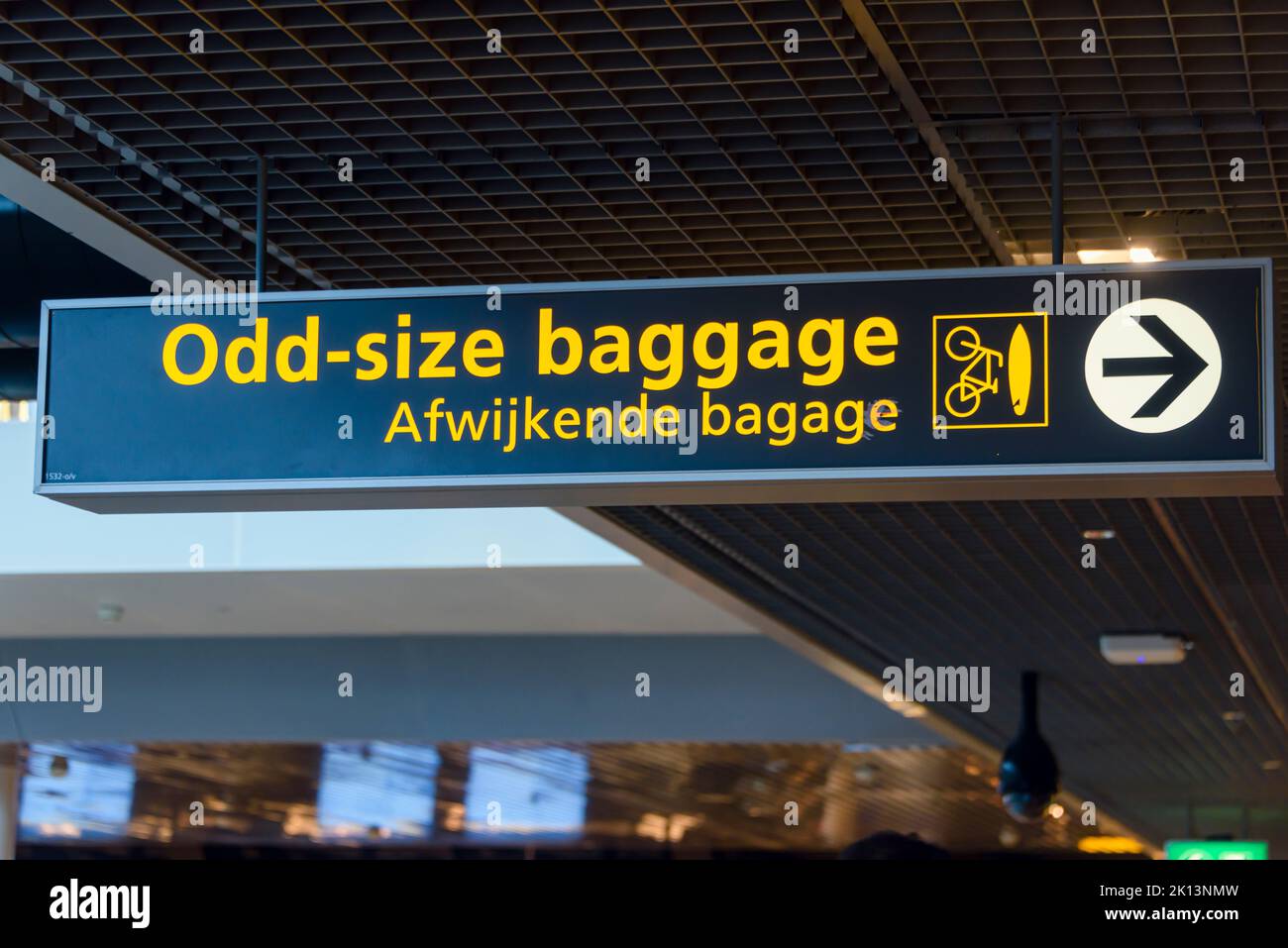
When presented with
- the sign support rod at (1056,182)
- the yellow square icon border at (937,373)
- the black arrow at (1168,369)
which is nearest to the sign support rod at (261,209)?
the yellow square icon border at (937,373)

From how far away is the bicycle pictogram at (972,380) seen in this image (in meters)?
2.56

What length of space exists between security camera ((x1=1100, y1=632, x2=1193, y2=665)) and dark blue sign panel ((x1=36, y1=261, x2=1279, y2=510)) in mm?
4514

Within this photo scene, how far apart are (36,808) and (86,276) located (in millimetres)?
12722

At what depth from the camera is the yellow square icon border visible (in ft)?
8.32

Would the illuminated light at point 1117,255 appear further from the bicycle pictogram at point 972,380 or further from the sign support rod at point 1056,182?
the bicycle pictogram at point 972,380

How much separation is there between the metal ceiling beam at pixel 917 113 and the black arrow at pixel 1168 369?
2.12 feet

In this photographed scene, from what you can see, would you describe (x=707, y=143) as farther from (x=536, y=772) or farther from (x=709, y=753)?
(x=536, y=772)

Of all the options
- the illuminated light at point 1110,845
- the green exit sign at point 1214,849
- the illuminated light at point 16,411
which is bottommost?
the illuminated light at point 1110,845

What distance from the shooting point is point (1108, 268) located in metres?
2.58

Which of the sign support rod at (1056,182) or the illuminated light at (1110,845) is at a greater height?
the sign support rod at (1056,182)

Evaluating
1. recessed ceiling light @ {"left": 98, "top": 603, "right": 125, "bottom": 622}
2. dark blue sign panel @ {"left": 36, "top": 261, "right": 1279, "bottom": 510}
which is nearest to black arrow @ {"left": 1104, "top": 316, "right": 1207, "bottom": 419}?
dark blue sign panel @ {"left": 36, "top": 261, "right": 1279, "bottom": 510}

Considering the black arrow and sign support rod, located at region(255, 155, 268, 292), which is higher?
sign support rod, located at region(255, 155, 268, 292)

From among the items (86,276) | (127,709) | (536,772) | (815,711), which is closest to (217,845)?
(536,772)

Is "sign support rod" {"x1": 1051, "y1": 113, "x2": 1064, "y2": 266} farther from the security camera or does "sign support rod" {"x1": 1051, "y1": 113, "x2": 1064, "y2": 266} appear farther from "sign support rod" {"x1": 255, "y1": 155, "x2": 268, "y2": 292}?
the security camera
